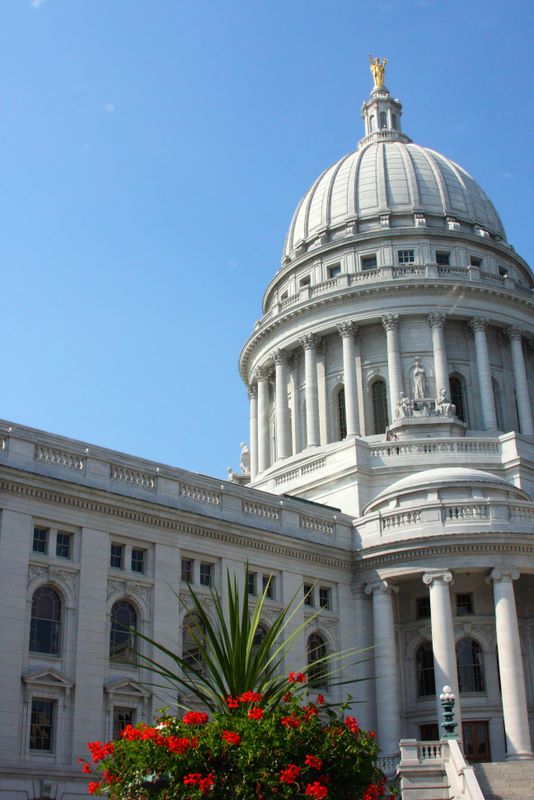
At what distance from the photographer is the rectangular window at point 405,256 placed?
2832 inches

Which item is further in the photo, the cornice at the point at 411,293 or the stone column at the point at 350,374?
the cornice at the point at 411,293

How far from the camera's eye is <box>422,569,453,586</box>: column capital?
4484 cm

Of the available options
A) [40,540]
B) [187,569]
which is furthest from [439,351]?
[40,540]

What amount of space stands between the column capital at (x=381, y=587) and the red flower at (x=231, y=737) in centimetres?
2757

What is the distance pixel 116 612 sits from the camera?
3912cm

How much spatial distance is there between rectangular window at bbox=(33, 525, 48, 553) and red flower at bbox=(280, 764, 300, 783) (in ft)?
64.4

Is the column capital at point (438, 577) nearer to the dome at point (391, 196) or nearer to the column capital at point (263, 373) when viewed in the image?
the column capital at point (263, 373)

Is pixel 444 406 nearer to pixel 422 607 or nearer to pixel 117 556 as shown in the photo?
pixel 422 607

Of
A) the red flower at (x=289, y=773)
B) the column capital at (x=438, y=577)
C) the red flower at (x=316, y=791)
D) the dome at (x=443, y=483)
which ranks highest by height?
the dome at (x=443, y=483)

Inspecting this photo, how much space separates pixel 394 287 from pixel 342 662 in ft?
94.9

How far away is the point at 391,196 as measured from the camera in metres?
75.5

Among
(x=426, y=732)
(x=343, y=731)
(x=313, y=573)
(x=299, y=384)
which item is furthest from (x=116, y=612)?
(x=299, y=384)

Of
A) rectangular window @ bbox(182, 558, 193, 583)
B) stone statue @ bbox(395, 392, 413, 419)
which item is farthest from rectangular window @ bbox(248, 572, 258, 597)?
stone statue @ bbox(395, 392, 413, 419)

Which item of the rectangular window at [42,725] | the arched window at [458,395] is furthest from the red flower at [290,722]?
the arched window at [458,395]
